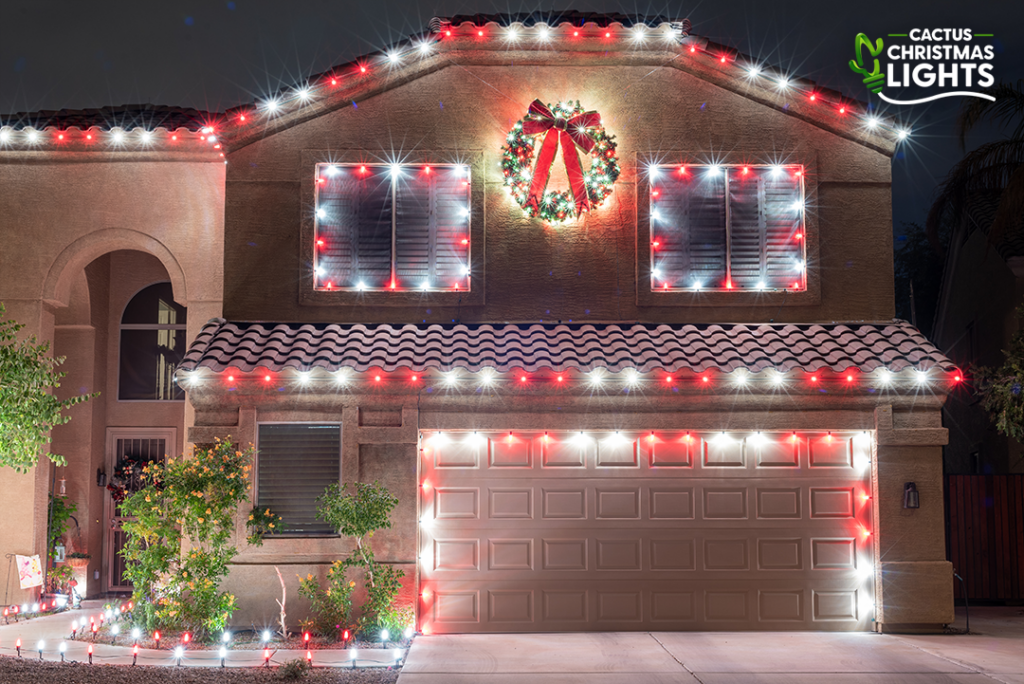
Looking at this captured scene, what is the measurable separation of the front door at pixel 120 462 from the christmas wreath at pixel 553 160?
7.51m

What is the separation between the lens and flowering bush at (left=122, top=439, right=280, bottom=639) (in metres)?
10.9

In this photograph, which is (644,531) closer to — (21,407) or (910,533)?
(910,533)

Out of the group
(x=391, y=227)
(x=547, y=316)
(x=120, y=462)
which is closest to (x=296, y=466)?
(x=391, y=227)

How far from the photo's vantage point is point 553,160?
1252 centimetres

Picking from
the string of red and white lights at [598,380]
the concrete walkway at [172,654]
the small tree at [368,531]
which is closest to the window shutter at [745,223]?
the string of red and white lights at [598,380]

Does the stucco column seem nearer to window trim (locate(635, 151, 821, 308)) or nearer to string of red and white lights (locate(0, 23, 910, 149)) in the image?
window trim (locate(635, 151, 821, 308))

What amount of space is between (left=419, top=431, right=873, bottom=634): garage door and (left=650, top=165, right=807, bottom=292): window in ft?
7.40

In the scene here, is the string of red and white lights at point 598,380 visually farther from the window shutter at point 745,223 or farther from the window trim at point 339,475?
the window shutter at point 745,223

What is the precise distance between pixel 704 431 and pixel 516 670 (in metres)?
4.08

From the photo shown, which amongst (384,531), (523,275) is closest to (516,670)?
(384,531)

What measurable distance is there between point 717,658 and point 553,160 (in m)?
6.51

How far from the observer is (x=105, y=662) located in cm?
973

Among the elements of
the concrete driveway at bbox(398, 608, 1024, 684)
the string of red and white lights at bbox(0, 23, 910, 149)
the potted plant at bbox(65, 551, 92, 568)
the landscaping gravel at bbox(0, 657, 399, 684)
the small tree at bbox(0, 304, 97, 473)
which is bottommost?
the concrete driveway at bbox(398, 608, 1024, 684)

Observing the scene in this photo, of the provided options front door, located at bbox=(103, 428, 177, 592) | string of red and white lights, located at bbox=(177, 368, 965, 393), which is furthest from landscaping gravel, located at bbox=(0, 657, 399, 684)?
front door, located at bbox=(103, 428, 177, 592)
